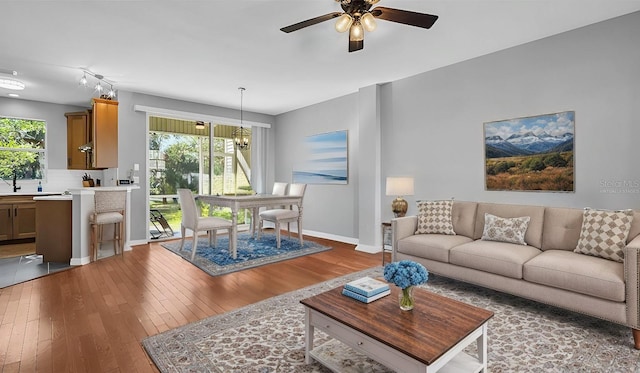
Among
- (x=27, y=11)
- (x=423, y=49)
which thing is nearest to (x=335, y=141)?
(x=423, y=49)

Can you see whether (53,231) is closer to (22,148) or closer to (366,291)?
(22,148)

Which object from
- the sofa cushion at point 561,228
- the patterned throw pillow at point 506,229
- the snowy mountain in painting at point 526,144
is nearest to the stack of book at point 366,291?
the patterned throw pillow at point 506,229

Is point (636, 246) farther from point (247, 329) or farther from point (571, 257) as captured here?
point (247, 329)

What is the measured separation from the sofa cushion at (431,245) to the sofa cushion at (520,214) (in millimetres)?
253

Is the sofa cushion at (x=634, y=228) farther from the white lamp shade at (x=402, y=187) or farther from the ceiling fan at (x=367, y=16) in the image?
the ceiling fan at (x=367, y=16)

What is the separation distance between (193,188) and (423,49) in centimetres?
474

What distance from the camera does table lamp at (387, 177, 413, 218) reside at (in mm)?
4051

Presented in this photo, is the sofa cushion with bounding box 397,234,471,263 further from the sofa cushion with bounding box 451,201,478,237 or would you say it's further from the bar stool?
the bar stool

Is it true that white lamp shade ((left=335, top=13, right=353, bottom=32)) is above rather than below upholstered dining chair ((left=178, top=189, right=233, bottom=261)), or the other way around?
above

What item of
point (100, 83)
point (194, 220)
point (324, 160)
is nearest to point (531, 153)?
point (324, 160)

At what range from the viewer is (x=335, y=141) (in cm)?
560

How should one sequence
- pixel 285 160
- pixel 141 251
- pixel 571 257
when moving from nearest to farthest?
pixel 571 257 → pixel 141 251 → pixel 285 160

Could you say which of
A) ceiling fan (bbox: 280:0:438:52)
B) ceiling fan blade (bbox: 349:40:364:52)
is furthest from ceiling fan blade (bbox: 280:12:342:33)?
ceiling fan blade (bbox: 349:40:364:52)

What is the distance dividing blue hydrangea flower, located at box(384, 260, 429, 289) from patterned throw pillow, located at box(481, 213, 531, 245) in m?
1.81
